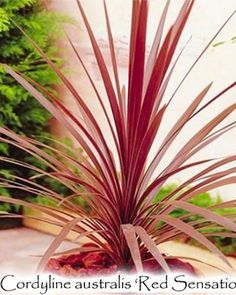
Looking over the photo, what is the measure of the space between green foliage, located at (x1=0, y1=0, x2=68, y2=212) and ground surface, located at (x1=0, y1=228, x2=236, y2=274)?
0.57 feet

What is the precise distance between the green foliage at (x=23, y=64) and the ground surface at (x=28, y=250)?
6.8 inches

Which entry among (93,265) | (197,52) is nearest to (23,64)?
(197,52)

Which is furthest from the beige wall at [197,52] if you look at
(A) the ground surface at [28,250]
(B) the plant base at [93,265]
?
(B) the plant base at [93,265]

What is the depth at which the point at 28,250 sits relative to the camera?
107 inches

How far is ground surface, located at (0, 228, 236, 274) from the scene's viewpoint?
232 centimetres

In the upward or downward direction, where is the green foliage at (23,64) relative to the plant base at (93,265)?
upward

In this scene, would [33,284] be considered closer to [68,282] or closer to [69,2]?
[68,282]

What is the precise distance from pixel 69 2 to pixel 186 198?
2208mm

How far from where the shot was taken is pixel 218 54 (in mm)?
2430

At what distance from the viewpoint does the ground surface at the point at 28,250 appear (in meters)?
2.32

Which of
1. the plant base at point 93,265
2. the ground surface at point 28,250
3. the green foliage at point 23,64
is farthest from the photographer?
the green foliage at point 23,64

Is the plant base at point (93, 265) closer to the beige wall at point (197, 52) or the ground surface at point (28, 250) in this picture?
the ground surface at point (28, 250)

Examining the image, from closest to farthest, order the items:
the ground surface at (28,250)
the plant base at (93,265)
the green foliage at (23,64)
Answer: the plant base at (93,265), the ground surface at (28,250), the green foliage at (23,64)

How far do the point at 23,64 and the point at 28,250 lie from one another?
1075mm
